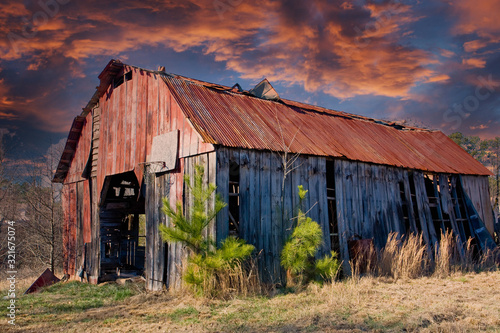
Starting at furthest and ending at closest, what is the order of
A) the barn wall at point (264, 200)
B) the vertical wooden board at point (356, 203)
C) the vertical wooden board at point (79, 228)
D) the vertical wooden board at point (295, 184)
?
the vertical wooden board at point (79, 228) < the vertical wooden board at point (356, 203) < the vertical wooden board at point (295, 184) < the barn wall at point (264, 200)

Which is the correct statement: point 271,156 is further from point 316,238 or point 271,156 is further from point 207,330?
point 207,330

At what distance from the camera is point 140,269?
15406mm

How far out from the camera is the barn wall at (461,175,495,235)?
16.9m

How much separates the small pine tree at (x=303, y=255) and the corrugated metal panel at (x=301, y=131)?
2229mm

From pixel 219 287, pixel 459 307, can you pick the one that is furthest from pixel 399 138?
pixel 219 287

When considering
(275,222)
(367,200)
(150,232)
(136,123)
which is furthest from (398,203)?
(136,123)

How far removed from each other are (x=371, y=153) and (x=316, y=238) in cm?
574

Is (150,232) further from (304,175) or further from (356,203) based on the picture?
(356,203)

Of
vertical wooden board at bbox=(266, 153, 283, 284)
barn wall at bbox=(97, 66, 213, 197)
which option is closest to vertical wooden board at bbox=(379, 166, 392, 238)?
vertical wooden board at bbox=(266, 153, 283, 284)

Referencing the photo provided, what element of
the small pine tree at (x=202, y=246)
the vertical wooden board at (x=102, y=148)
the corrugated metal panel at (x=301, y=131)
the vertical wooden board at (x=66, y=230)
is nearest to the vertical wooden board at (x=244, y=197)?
the corrugated metal panel at (x=301, y=131)

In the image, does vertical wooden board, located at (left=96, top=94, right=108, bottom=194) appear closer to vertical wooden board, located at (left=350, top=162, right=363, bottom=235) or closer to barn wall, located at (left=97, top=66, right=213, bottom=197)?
barn wall, located at (left=97, top=66, right=213, bottom=197)

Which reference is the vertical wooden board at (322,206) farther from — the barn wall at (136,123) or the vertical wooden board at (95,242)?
the vertical wooden board at (95,242)

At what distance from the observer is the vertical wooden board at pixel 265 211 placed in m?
9.46

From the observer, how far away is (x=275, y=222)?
9.87 meters
